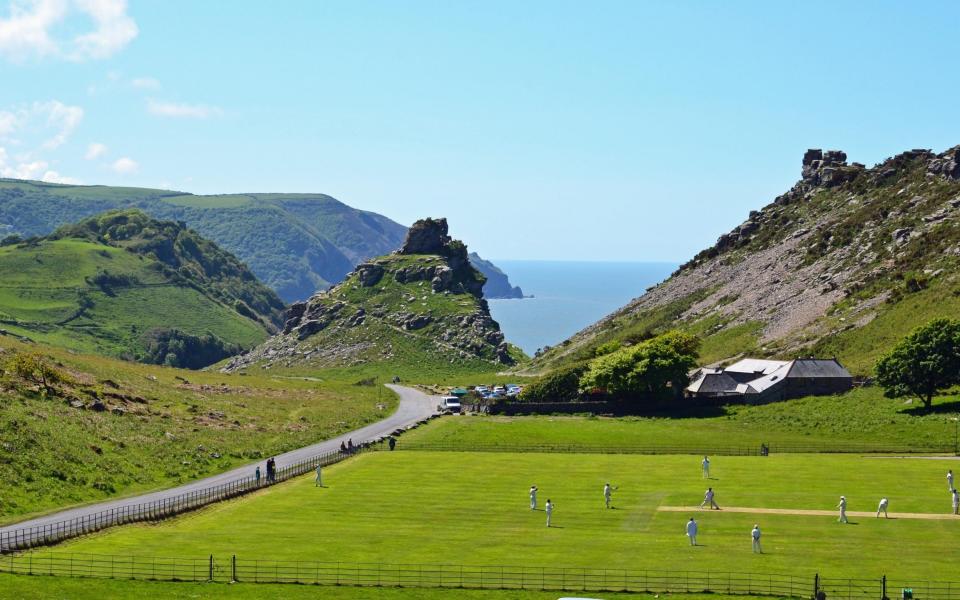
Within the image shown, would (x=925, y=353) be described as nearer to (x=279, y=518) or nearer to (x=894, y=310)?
(x=894, y=310)

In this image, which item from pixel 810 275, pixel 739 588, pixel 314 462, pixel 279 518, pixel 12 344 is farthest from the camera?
pixel 810 275

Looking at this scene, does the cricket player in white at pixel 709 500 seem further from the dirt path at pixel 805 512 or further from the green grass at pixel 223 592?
the green grass at pixel 223 592

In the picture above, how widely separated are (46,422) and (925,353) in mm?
85888

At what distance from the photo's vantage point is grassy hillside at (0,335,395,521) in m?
76.6

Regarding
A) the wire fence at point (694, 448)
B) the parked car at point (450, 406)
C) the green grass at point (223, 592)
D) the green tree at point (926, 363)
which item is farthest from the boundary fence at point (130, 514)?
the green tree at point (926, 363)

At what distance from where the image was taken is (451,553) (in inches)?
2167

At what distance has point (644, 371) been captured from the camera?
121 metres

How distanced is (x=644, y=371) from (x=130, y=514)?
70070mm

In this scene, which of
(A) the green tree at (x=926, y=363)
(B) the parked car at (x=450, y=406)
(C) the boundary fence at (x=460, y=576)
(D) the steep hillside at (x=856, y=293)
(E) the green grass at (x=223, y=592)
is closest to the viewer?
(C) the boundary fence at (x=460, y=576)

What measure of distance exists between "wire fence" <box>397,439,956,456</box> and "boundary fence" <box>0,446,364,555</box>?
19096mm

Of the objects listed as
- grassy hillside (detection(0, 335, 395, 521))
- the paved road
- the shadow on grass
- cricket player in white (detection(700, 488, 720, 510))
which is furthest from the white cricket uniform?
the shadow on grass

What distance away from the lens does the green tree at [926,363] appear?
102 m

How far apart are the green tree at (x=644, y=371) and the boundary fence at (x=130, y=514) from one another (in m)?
50.5

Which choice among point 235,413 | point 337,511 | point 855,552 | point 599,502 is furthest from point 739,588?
point 235,413
